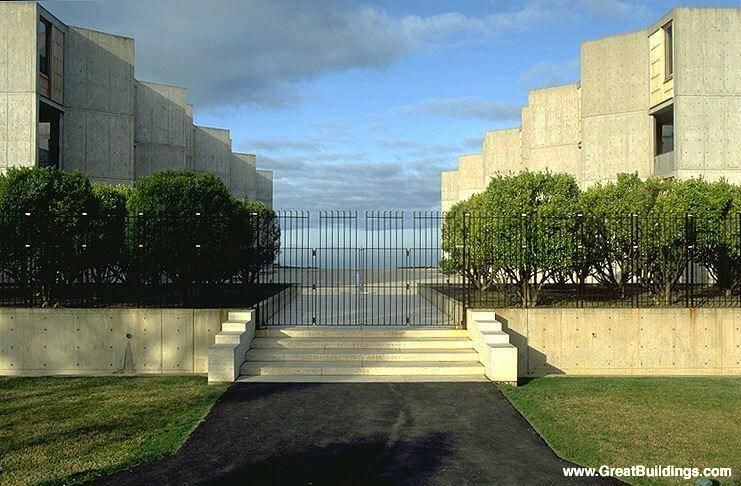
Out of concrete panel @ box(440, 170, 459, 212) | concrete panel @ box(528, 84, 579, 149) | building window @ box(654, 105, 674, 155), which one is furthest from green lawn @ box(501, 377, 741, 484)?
concrete panel @ box(440, 170, 459, 212)

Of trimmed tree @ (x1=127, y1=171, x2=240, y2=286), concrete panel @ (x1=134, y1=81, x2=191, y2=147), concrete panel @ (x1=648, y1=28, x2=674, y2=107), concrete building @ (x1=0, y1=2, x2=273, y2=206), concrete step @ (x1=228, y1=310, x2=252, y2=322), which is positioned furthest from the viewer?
concrete panel @ (x1=134, y1=81, x2=191, y2=147)

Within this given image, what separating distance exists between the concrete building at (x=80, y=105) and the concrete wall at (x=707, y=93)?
2569 cm

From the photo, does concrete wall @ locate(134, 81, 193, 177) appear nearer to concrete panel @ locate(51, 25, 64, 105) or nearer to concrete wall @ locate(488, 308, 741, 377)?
concrete panel @ locate(51, 25, 64, 105)

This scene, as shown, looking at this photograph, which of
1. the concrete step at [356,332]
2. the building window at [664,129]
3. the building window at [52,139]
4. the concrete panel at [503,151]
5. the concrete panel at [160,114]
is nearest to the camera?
the concrete step at [356,332]

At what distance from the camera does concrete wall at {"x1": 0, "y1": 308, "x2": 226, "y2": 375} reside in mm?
12102

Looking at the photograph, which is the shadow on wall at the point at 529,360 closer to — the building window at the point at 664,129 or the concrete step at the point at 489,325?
the concrete step at the point at 489,325

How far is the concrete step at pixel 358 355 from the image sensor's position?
11891mm

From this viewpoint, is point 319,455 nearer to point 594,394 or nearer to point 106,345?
point 594,394

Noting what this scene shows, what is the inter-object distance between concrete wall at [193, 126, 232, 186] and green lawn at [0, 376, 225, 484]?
105 feet

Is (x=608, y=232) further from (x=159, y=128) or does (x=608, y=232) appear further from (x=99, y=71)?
(x=159, y=128)

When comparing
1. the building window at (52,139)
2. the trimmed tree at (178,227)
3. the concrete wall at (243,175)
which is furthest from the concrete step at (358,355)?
the concrete wall at (243,175)

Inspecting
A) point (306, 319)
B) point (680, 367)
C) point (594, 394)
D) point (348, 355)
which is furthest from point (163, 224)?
point (680, 367)

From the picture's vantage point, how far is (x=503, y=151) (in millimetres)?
42969

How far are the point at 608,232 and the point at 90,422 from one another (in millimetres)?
13377
